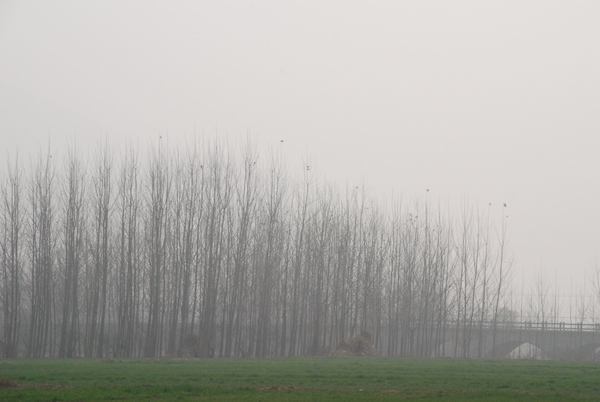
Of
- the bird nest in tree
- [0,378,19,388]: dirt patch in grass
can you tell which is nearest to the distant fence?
the bird nest in tree

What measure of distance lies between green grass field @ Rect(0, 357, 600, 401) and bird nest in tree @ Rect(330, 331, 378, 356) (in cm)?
1187

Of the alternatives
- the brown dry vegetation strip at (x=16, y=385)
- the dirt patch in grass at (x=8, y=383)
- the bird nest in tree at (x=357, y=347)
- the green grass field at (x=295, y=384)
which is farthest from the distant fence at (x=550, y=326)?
the dirt patch in grass at (x=8, y=383)

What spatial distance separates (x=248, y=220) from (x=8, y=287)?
16.7 metres

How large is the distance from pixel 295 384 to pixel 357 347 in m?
17.3

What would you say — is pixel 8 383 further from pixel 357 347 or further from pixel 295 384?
pixel 357 347

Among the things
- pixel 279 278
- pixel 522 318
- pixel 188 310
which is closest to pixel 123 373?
pixel 188 310

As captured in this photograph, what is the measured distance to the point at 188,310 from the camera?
34.1 meters

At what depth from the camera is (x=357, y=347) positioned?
31797mm

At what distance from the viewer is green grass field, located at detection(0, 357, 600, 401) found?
1277cm

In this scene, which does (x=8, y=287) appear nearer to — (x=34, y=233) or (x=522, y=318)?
(x=34, y=233)

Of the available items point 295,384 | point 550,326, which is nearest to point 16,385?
point 295,384

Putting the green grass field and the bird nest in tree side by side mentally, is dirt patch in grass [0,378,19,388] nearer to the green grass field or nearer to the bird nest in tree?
the green grass field

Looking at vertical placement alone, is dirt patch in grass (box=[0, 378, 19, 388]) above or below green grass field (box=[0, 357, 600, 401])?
below

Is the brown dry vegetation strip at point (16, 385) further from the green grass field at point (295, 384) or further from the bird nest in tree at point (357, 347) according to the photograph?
the bird nest in tree at point (357, 347)
